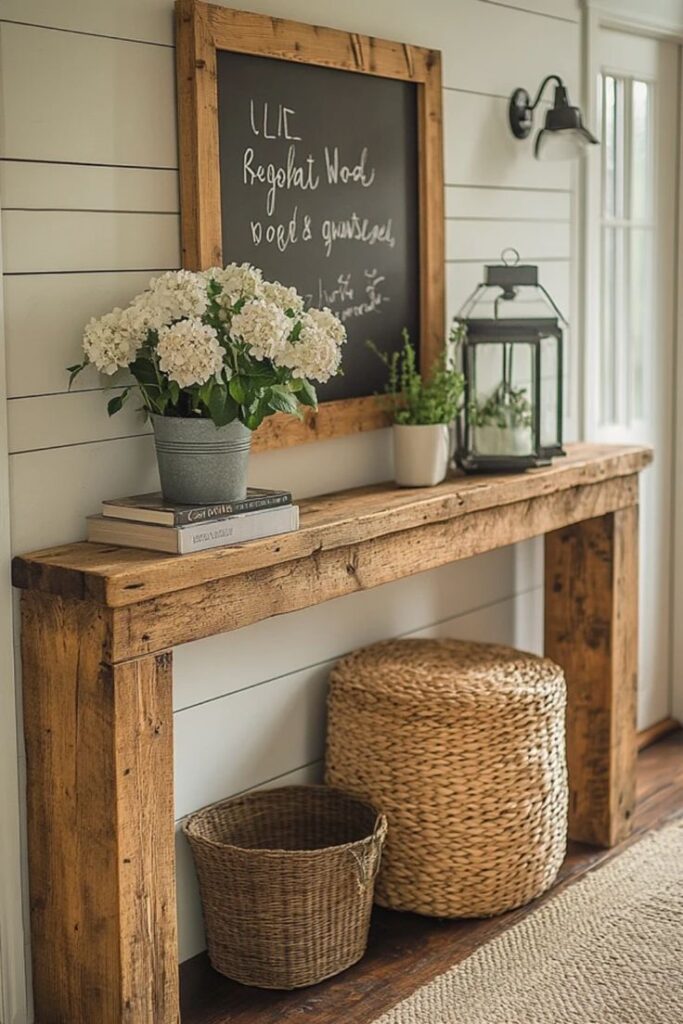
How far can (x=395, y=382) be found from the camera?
2918mm

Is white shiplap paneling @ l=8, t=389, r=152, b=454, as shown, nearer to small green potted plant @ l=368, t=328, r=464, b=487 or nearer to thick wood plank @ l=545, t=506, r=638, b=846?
small green potted plant @ l=368, t=328, r=464, b=487

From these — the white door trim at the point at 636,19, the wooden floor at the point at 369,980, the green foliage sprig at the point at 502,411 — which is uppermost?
the white door trim at the point at 636,19

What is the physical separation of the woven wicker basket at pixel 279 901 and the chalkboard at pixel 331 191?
907 mm

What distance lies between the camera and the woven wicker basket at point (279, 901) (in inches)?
98.7

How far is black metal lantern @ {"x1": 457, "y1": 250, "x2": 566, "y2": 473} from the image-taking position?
298cm

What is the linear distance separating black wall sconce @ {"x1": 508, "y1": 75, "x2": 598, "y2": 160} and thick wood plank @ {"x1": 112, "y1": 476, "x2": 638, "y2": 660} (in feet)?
2.67

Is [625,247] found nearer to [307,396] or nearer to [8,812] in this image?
[307,396]

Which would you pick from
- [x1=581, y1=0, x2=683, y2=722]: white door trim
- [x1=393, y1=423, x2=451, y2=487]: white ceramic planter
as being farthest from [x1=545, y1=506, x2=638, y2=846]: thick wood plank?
[x1=393, y1=423, x2=451, y2=487]: white ceramic planter

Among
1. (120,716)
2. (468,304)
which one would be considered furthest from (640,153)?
(120,716)

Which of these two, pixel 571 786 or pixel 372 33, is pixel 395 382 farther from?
pixel 571 786

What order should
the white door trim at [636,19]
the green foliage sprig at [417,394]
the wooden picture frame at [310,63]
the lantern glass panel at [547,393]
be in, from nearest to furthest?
the wooden picture frame at [310,63] → the green foliage sprig at [417,394] → the lantern glass panel at [547,393] → the white door trim at [636,19]

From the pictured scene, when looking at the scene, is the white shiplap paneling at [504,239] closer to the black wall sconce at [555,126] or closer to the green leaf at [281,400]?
the black wall sconce at [555,126]

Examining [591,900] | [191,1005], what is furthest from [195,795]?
[591,900]

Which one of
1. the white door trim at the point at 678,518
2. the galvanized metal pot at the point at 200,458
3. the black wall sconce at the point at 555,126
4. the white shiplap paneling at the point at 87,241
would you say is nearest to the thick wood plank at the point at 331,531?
the galvanized metal pot at the point at 200,458
